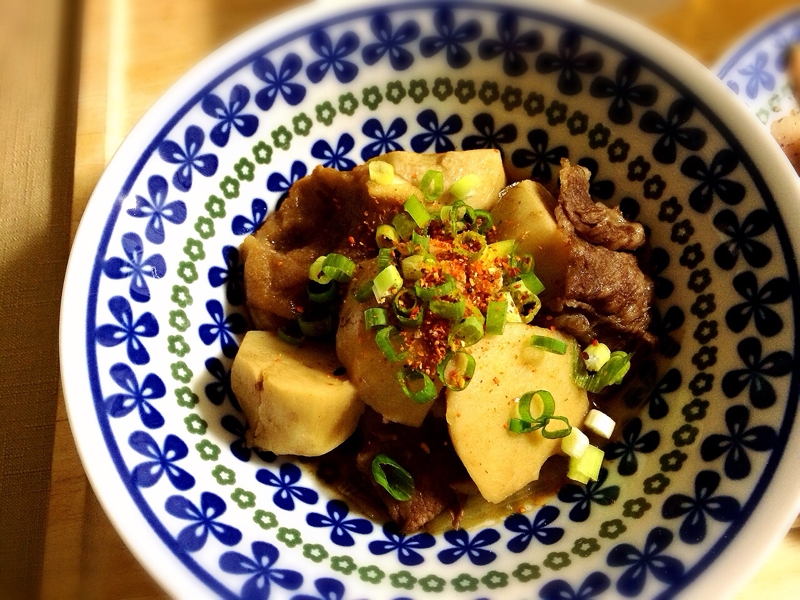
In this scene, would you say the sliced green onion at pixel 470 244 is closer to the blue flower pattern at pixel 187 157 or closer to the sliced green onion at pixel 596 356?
the sliced green onion at pixel 596 356

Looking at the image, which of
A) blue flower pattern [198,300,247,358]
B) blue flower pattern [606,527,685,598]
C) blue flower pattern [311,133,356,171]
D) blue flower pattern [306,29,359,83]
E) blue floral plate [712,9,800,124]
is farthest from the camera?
blue floral plate [712,9,800,124]

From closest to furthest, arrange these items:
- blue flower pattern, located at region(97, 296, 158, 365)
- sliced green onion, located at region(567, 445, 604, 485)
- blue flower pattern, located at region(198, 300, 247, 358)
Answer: blue flower pattern, located at region(97, 296, 158, 365) → sliced green onion, located at region(567, 445, 604, 485) → blue flower pattern, located at region(198, 300, 247, 358)

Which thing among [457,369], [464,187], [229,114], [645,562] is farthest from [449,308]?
[229,114]

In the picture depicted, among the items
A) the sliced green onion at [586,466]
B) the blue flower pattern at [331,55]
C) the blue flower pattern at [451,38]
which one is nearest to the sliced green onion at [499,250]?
the sliced green onion at [586,466]

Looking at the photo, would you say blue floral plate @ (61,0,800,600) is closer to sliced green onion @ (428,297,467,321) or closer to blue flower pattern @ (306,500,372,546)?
blue flower pattern @ (306,500,372,546)

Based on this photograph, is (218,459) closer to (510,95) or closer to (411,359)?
(411,359)

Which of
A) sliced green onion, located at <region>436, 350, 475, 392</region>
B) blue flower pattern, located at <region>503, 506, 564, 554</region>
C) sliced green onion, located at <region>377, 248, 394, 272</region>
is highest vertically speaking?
sliced green onion, located at <region>377, 248, 394, 272</region>

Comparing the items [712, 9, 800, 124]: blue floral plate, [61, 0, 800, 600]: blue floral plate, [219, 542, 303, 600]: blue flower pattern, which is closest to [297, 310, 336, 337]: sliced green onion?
[61, 0, 800, 600]: blue floral plate
